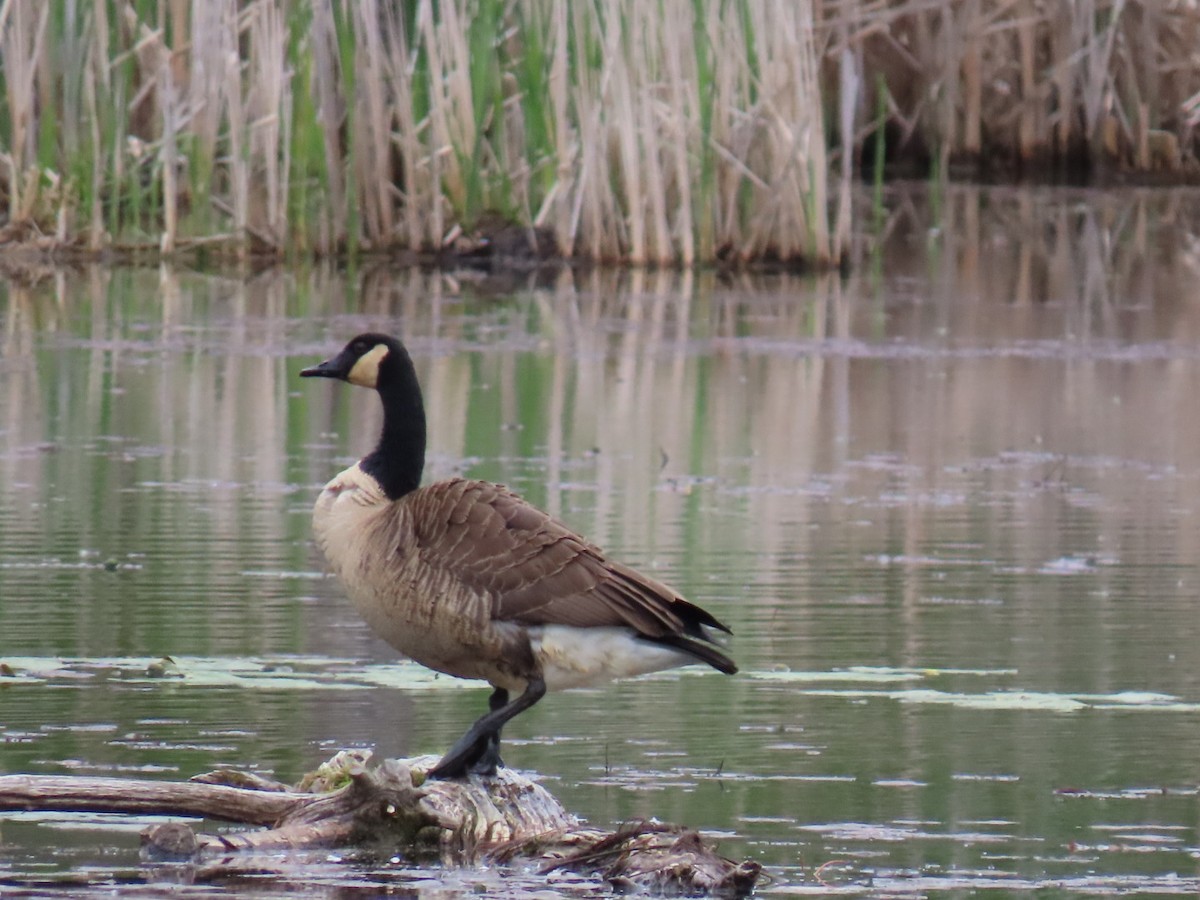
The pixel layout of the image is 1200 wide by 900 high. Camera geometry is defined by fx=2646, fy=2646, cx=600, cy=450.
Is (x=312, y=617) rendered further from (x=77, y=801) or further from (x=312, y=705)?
(x=77, y=801)

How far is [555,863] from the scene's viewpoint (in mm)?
5961

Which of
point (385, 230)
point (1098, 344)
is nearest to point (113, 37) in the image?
point (385, 230)

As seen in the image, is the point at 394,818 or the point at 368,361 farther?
the point at 368,361

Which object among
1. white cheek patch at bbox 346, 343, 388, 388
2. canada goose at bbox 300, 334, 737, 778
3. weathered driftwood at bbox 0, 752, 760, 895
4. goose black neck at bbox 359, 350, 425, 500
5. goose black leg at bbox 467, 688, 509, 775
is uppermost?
white cheek patch at bbox 346, 343, 388, 388

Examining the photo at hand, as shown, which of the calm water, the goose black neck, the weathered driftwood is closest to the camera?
the weathered driftwood

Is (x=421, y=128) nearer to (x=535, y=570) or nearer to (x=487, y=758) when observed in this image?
(x=535, y=570)

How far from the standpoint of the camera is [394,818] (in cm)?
620

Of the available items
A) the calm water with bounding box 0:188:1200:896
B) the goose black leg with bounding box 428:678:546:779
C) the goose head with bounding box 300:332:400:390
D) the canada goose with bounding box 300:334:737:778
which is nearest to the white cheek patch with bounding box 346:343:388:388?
the goose head with bounding box 300:332:400:390

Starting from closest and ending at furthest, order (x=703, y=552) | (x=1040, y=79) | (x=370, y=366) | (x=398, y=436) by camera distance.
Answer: (x=398, y=436) < (x=370, y=366) < (x=703, y=552) < (x=1040, y=79)

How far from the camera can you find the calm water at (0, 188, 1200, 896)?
6.54 m

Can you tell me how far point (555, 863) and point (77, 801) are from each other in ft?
3.68

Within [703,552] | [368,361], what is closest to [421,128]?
[703,552]

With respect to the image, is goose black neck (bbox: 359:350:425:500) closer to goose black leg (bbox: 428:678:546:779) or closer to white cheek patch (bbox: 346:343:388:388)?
white cheek patch (bbox: 346:343:388:388)

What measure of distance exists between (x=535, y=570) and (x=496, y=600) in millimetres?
124
